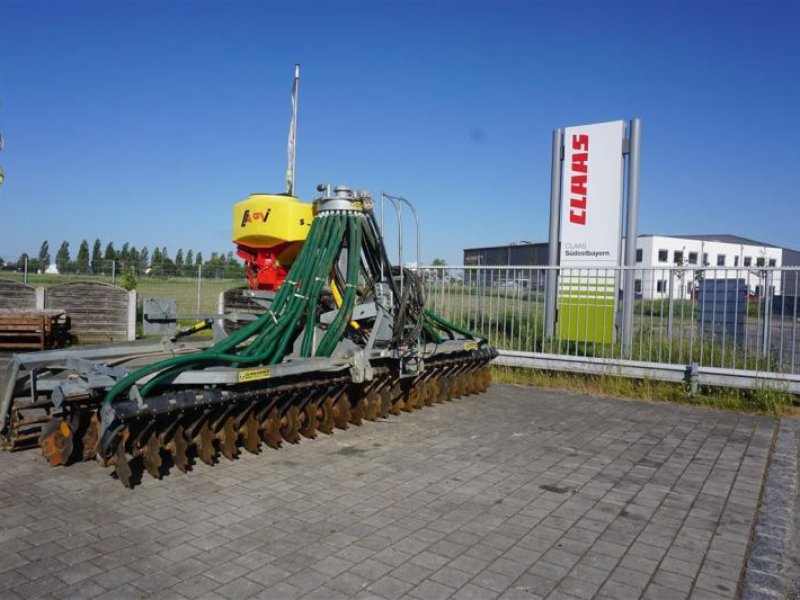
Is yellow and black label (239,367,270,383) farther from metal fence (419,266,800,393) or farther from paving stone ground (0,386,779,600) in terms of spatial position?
metal fence (419,266,800,393)

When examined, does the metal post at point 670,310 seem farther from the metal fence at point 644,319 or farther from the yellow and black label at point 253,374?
the yellow and black label at point 253,374

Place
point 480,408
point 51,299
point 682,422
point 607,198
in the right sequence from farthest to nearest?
1. point 51,299
2. point 607,198
3. point 480,408
4. point 682,422

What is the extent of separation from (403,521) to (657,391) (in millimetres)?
5777

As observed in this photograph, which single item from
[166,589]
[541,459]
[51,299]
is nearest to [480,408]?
[541,459]

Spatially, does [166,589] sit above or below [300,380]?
below

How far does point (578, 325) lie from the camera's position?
1001cm

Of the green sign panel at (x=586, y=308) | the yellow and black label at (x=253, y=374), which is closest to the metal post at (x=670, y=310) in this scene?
the green sign panel at (x=586, y=308)

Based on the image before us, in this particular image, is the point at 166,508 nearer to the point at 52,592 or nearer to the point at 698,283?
the point at 52,592

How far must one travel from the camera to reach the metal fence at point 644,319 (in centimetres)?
855

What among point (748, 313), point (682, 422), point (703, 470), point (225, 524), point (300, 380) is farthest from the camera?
point (748, 313)

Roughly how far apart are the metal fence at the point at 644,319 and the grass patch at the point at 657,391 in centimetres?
13

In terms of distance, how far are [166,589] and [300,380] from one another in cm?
293

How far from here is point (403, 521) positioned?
14.4ft

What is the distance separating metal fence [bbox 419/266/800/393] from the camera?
855 centimetres
